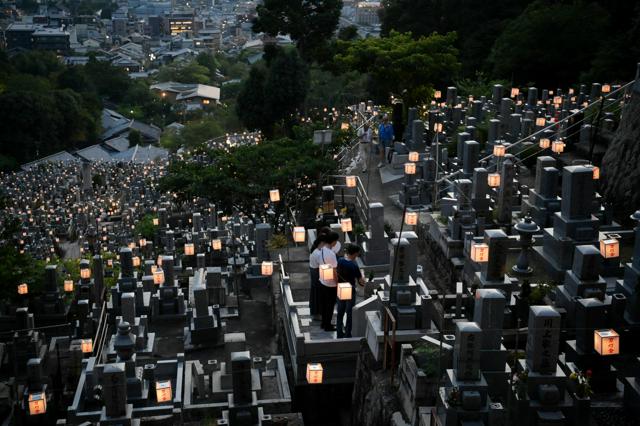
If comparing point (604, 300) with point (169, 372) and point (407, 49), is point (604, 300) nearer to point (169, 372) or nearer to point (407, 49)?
point (169, 372)

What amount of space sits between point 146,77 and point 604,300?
320ft

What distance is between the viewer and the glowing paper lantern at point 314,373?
12.9 meters

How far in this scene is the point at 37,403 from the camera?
566 inches

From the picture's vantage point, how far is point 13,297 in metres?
21.7

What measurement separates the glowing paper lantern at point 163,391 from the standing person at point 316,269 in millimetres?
2871

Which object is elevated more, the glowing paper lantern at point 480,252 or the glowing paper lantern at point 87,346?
the glowing paper lantern at point 480,252

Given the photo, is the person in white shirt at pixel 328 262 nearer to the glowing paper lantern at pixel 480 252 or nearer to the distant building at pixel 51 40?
the glowing paper lantern at pixel 480 252

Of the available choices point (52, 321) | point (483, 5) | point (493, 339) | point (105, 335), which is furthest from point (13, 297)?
point (483, 5)

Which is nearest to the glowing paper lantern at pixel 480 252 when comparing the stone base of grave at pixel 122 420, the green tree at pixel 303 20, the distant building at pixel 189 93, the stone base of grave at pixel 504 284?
the stone base of grave at pixel 504 284

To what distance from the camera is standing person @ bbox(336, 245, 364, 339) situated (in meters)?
12.6

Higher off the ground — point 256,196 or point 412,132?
point 412,132

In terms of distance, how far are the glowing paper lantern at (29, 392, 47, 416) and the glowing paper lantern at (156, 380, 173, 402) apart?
2532 mm

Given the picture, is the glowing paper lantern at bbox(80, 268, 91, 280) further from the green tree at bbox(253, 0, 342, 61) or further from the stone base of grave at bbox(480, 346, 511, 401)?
the green tree at bbox(253, 0, 342, 61)

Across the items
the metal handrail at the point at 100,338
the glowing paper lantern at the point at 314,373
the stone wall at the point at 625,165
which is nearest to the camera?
the glowing paper lantern at the point at 314,373
